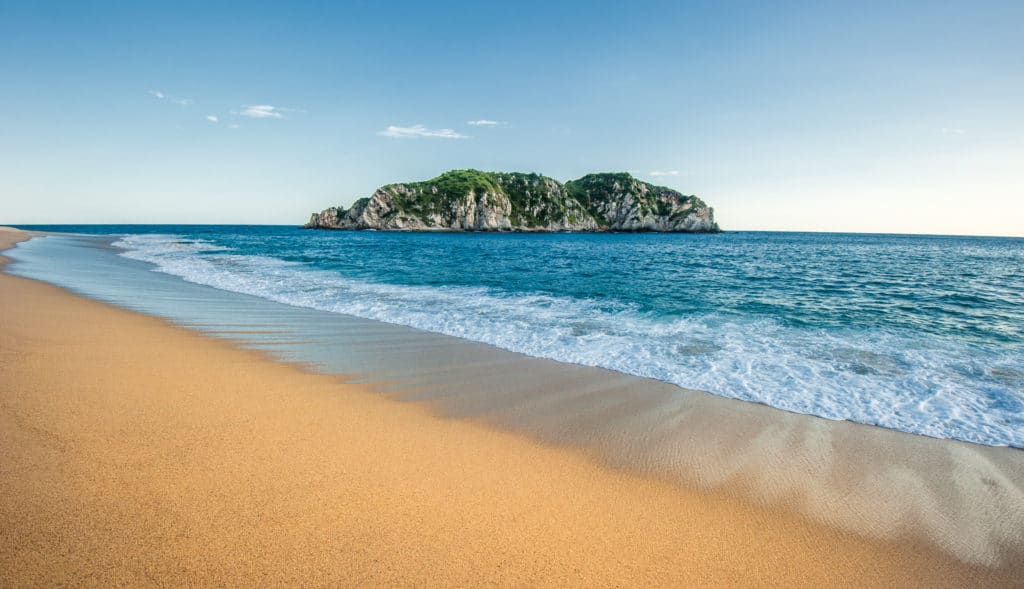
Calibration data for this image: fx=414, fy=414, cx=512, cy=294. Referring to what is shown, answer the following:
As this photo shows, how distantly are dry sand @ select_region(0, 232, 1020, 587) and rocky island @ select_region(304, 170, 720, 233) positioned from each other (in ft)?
432

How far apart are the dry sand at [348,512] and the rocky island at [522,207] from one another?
432 feet

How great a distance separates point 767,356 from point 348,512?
8.03m

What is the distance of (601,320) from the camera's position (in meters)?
11.4

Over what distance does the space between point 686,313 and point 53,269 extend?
27.8 meters

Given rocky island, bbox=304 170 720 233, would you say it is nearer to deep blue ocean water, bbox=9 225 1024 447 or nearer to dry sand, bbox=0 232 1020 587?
deep blue ocean water, bbox=9 225 1024 447

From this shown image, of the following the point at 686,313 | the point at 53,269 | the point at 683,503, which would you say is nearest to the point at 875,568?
the point at 683,503

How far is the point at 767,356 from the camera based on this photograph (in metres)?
8.12

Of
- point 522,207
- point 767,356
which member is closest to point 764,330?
point 767,356

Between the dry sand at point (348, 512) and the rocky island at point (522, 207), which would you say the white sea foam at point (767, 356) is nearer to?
the dry sand at point (348, 512)

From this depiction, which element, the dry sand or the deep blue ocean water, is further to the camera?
the deep blue ocean water

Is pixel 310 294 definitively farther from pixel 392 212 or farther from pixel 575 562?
pixel 392 212

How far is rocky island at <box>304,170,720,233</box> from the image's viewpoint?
438ft

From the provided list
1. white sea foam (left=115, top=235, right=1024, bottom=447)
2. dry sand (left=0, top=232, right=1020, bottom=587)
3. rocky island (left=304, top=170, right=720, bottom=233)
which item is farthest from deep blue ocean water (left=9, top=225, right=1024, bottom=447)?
rocky island (left=304, top=170, right=720, bottom=233)

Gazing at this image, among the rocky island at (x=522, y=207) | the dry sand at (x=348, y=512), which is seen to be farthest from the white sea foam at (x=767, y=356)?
the rocky island at (x=522, y=207)
